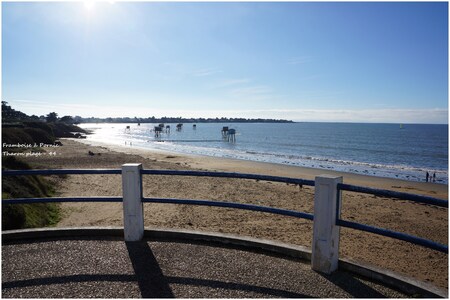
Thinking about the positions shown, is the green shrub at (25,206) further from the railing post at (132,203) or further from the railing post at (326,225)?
the railing post at (326,225)

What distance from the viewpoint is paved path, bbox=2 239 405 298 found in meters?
3.30

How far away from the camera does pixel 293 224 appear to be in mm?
10906

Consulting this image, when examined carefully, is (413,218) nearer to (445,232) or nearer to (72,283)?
(445,232)

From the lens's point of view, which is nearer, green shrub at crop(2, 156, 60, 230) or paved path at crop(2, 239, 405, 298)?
paved path at crop(2, 239, 405, 298)

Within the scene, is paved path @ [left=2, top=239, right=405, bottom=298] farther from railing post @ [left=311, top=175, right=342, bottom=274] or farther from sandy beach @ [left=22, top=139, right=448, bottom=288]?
sandy beach @ [left=22, top=139, right=448, bottom=288]

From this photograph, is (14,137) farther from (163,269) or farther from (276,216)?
(163,269)

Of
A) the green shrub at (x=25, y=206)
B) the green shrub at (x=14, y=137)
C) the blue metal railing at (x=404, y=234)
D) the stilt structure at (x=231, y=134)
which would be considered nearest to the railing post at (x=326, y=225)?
the blue metal railing at (x=404, y=234)

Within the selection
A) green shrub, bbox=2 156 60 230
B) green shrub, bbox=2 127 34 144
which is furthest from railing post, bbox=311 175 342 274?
green shrub, bbox=2 127 34 144

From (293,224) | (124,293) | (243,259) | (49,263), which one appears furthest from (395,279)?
(293,224)

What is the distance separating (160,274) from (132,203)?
4.20 ft

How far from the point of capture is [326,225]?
3.76 metres

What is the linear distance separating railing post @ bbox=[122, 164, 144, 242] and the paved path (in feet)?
0.72

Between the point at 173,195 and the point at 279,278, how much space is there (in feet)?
42.1

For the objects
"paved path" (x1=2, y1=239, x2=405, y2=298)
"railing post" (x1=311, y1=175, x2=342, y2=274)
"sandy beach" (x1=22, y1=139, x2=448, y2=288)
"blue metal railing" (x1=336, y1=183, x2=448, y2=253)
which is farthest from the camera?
"sandy beach" (x1=22, y1=139, x2=448, y2=288)
